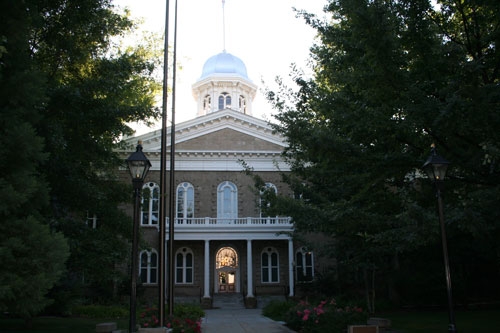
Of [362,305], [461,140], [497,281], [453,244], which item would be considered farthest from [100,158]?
[497,281]

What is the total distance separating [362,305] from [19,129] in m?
19.2

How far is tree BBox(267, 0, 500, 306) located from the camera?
9727mm

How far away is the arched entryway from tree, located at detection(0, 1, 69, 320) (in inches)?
980

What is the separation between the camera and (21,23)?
9.30m

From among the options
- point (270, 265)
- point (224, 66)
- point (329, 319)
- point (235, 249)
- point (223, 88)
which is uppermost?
point (224, 66)

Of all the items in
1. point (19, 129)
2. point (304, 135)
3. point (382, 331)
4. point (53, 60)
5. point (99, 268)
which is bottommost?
point (382, 331)

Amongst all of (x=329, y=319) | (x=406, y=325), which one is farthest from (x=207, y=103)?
(x=329, y=319)

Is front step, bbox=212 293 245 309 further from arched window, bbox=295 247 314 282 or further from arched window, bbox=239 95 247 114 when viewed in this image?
arched window, bbox=239 95 247 114

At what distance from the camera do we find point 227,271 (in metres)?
33.4

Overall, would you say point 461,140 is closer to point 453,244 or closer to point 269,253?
point 453,244

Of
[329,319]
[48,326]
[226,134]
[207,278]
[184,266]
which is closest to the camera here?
[329,319]

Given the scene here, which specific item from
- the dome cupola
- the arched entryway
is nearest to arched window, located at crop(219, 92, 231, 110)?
the dome cupola

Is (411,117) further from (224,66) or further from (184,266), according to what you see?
(224,66)

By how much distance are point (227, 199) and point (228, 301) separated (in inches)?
275
